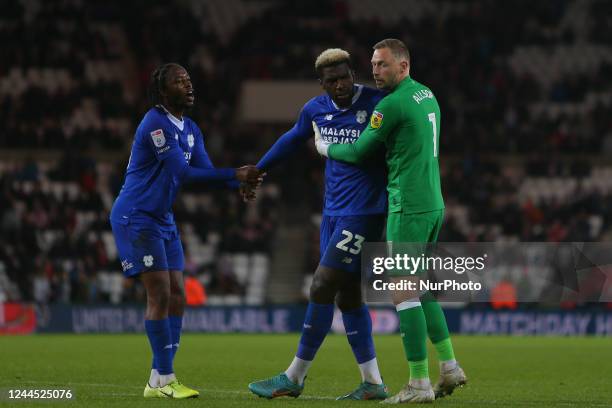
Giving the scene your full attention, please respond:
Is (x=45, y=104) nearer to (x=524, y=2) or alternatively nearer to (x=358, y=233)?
(x=524, y=2)

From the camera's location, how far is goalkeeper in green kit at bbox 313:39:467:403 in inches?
319

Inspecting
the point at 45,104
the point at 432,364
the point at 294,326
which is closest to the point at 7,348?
the point at 432,364

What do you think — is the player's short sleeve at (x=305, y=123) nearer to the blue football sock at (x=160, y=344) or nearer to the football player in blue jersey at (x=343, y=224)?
the football player in blue jersey at (x=343, y=224)

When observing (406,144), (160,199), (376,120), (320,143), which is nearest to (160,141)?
(160,199)

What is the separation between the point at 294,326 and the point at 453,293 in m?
3.64

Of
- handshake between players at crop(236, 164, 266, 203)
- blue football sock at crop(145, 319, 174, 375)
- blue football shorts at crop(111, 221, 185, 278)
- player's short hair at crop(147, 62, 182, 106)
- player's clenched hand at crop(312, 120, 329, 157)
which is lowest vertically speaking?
blue football sock at crop(145, 319, 174, 375)

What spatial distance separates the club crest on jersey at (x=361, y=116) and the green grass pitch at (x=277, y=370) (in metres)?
2.04

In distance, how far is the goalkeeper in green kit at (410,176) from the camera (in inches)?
319

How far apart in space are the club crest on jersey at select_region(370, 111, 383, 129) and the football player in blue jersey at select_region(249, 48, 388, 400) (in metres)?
0.46

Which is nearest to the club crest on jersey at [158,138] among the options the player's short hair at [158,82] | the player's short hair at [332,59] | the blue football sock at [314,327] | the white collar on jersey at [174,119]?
the white collar on jersey at [174,119]

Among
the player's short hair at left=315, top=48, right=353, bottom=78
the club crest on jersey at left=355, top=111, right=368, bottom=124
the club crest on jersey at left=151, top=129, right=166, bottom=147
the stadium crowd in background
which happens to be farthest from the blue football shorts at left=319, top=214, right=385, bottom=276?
the stadium crowd in background

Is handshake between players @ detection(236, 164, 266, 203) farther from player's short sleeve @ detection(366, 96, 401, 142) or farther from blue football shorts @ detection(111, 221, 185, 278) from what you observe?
player's short sleeve @ detection(366, 96, 401, 142)

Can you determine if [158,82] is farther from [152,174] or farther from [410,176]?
[410,176]

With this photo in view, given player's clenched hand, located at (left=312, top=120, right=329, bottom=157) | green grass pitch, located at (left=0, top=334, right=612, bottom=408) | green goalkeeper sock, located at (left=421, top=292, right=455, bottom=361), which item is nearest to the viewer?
green goalkeeper sock, located at (left=421, top=292, right=455, bottom=361)
